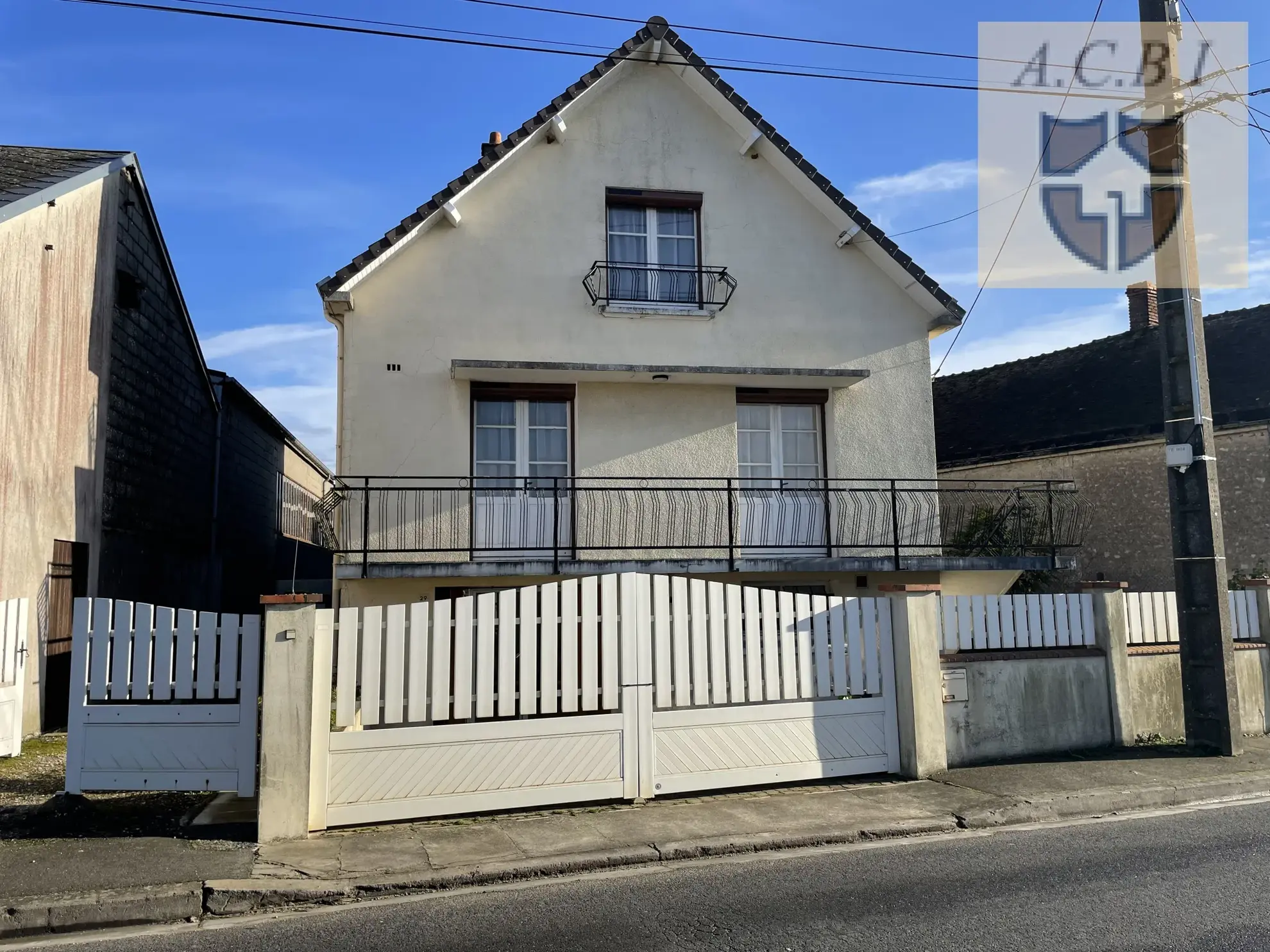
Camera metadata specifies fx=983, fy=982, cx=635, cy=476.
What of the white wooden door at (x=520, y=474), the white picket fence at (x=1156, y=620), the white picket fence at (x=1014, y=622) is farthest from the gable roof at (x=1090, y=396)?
the white wooden door at (x=520, y=474)

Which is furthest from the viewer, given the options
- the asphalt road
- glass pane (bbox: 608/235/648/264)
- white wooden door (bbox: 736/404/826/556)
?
glass pane (bbox: 608/235/648/264)

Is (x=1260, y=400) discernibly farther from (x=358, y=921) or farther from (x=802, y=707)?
(x=358, y=921)

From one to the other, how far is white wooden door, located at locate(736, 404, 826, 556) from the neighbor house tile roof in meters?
9.00

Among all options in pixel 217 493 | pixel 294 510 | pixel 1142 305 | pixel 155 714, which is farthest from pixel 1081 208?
pixel 294 510

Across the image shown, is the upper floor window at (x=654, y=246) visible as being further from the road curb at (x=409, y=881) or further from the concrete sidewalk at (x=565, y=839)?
the road curb at (x=409, y=881)

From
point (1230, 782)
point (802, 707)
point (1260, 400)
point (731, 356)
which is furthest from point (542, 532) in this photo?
point (1260, 400)

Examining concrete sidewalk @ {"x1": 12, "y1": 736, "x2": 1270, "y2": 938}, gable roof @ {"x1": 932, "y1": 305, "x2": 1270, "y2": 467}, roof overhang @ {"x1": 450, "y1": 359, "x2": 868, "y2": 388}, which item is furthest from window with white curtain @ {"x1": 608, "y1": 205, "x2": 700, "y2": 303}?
gable roof @ {"x1": 932, "y1": 305, "x2": 1270, "y2": 467}

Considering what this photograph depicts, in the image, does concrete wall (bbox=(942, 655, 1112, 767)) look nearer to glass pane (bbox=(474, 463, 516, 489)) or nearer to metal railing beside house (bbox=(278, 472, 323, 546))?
glass pane (bbox=(474, 463, 516, 489))

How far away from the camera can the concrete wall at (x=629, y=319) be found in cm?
1286

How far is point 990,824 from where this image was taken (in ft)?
23.9

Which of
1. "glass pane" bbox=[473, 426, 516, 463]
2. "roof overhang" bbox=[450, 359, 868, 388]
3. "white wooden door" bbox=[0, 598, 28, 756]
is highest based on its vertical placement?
"roof overhang" bbox=[450, 359, 868, 388]

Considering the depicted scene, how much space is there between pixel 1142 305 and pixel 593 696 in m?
19.2

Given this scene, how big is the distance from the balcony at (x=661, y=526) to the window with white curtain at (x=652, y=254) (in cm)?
273

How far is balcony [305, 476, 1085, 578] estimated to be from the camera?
40.2ft
